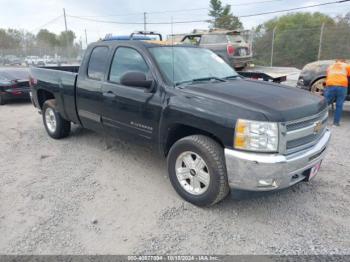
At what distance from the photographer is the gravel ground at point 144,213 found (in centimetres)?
287

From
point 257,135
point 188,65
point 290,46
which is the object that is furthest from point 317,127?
point 290,46

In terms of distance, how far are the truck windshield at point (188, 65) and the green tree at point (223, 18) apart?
45644mm

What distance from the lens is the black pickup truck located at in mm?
2902

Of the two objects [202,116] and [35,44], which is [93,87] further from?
[35,44]

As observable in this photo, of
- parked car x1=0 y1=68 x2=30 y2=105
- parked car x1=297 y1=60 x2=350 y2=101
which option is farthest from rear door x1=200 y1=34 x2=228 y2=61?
parked car x1=0 y1=68 x2=30 y2=105

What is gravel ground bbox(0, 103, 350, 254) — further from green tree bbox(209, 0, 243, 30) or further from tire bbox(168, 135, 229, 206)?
green tree bbox(209, 0, 243, 30)

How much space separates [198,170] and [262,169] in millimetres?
780

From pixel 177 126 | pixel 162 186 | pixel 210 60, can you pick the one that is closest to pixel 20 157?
pixel 162 186

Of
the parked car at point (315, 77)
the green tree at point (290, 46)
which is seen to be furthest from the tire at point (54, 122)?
the green tree at point (290, 46)

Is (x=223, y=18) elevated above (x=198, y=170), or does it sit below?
above

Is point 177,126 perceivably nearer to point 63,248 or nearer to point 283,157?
point 283,157

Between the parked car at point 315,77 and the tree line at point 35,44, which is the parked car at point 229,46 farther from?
the tree line at point 35,44

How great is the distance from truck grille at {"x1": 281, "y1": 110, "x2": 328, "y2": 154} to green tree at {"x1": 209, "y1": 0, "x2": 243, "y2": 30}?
46924 millimetres

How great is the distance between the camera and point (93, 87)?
15.0ft
